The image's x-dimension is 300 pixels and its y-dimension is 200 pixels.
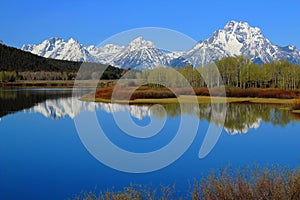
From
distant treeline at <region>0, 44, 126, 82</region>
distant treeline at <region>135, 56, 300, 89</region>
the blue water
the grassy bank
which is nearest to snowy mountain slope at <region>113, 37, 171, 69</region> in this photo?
distant treeline at <region>135, 56, 300, 89</region>

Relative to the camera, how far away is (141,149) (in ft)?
61.9

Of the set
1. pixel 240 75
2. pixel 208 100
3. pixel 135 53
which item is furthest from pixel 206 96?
pixel 240 75

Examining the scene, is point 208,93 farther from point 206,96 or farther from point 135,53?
point 135,53

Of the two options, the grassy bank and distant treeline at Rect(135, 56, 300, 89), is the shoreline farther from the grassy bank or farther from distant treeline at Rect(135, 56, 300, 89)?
distant treeline at Rect(135, 56, 300, 89)

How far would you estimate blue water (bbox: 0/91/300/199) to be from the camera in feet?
42.3

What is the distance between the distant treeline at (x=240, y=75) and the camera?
62844mm

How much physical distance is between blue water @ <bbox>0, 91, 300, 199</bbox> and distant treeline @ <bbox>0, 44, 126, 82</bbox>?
10940cm

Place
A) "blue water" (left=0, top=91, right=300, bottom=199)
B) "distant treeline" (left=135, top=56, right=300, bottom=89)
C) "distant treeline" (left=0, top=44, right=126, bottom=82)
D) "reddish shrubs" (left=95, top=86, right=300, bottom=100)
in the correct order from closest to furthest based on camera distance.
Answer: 1. "blue water" (left=0, top=91, right=300, bottom=199)
2. "reddish shrubs" (left=95, top=86, right=300, bottom=100)
3. "distant treeline" (left=135, top=56, right=300, bottom=89)
4. "distant treeline" (left=0, top=44, right=126, bottom=82)

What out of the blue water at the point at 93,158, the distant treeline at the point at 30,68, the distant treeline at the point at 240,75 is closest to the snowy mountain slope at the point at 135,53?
the distant treeline at the point at 240,75

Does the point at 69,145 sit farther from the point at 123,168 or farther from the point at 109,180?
the point at 109,180

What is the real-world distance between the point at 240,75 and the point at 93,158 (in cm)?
5382

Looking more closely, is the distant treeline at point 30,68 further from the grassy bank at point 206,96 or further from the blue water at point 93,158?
the blue water at point 93,158

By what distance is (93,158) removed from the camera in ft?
56.2

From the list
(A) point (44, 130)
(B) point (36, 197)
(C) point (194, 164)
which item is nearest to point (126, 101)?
(A) point (44, 130)
